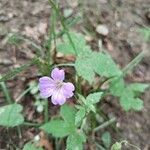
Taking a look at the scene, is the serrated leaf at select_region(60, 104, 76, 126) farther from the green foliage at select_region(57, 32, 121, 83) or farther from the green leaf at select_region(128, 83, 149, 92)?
the green leaf at select_region(128, 83, 149, 92)

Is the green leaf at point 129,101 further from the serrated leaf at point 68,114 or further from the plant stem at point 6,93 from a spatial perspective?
the plant stem at point 6,93

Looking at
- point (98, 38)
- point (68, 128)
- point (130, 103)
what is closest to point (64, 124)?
point (68, 128)

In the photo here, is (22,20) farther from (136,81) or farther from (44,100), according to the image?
(136,81)

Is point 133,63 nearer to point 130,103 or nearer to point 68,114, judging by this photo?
point 130,103

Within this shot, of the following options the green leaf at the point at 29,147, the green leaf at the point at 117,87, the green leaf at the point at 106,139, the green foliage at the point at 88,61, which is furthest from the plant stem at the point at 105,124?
the green leaf at the point at 29,147

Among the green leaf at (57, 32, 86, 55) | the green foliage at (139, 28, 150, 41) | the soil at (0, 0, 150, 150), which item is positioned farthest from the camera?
the green foliage at (139, 28, 150, 41)

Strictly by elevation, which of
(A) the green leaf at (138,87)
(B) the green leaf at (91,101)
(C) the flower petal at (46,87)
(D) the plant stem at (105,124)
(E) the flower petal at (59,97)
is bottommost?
(D) the plant stem at (105,124)

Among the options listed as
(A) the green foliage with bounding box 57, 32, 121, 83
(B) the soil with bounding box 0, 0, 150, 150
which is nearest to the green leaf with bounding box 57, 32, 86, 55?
(A) the green foliage with bounding box 57, 32, 121, 83
